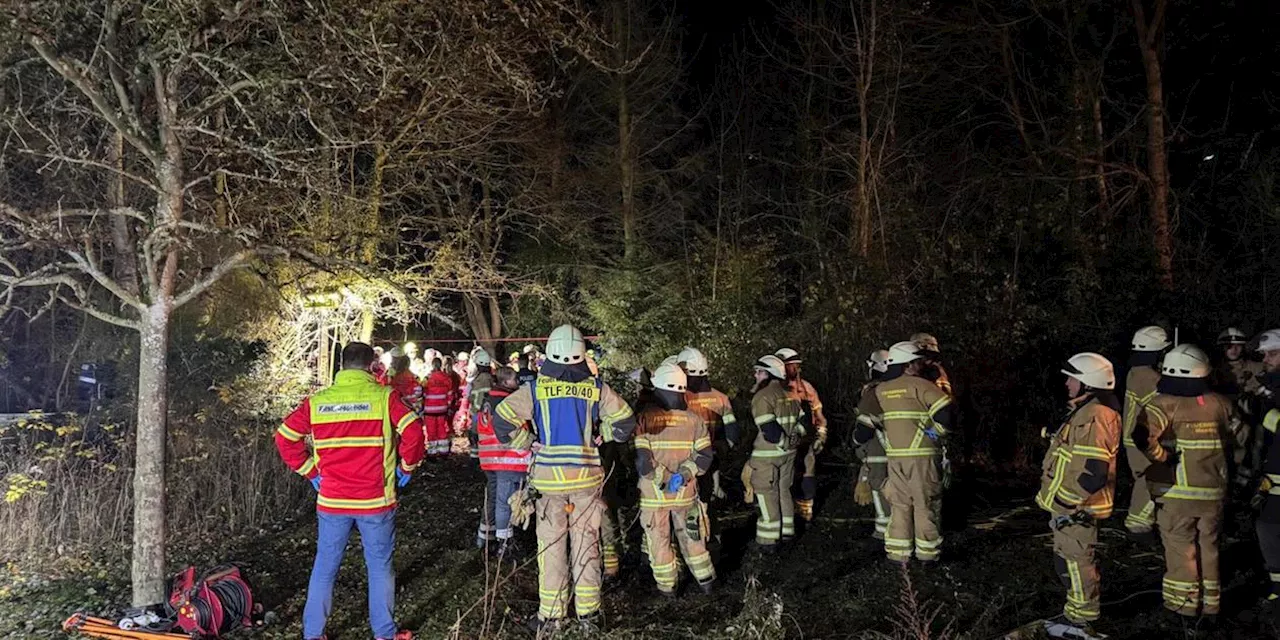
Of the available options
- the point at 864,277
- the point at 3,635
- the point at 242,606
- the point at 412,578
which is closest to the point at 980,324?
the point at 864,277

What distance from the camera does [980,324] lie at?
1159 cm

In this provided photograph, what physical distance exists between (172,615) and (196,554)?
6.28 ft

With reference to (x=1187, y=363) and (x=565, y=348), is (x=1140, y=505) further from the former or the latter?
(x=565, y=348)

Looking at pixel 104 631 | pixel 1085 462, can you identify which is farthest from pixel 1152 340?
pixel 104 631

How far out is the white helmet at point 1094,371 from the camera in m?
5.48

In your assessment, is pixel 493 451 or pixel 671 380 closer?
pixel 671 380

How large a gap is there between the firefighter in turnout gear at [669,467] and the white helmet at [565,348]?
865mm

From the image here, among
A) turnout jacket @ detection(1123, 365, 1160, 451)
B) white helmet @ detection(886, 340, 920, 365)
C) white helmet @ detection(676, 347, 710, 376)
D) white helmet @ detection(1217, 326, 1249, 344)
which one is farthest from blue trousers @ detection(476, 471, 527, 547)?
white helmet @ detection(1217, 326, 1249, 344)

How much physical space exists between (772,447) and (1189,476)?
3.18m

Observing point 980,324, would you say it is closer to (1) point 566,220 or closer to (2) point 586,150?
(1) point 566,220

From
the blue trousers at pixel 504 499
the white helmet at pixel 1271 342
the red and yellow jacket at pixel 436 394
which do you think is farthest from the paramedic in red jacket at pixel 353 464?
the white helmet at pixel 1271 342

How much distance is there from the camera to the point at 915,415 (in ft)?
22.2

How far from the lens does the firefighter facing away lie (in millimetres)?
5621

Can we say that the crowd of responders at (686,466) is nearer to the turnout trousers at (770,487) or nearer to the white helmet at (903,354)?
the white helmet at (903,354)
